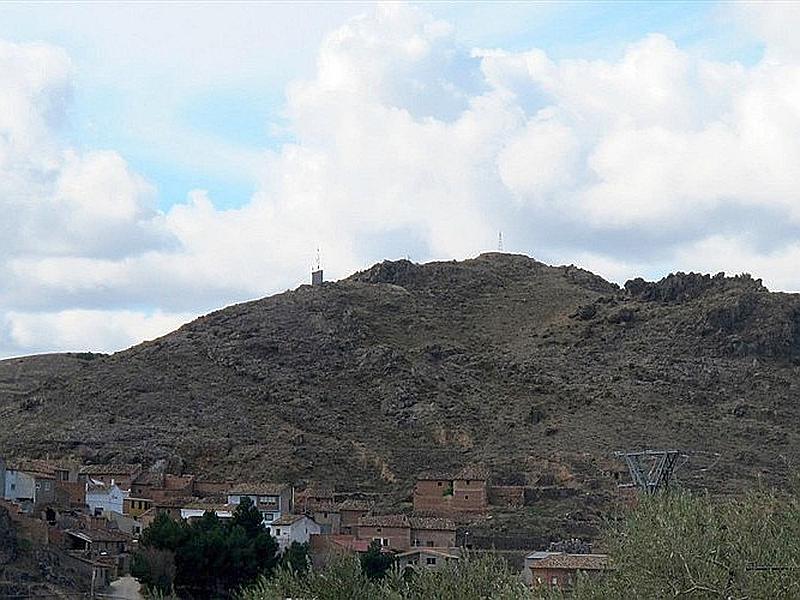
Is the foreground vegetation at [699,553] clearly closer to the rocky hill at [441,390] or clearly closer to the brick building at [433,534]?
the brick building at [433,534]

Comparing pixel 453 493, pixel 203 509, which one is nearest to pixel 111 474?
pixel 203 509

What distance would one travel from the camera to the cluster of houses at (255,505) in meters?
45.8

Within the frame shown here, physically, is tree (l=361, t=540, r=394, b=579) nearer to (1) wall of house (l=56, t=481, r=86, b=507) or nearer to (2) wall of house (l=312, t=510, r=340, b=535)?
(2) wall of house (l=312, t=510, r=340, b=535)

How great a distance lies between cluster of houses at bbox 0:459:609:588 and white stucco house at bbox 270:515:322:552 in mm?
39

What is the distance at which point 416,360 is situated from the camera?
79.6 metres

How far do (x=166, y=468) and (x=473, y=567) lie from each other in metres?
43.3

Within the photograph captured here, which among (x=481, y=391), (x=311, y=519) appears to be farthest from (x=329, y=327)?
(x=311, y=519)

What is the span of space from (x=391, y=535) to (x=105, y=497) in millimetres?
13001

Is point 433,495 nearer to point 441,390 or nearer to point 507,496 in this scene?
point 507,496

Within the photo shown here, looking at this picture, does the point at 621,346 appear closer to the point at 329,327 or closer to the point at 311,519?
the point at 329,327

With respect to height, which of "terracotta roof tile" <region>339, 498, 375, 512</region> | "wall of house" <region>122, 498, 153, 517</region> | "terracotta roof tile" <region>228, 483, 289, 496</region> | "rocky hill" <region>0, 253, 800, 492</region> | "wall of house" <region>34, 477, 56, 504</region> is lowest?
"terracotta roof tile" <region>339, 498, 375, 512</region>

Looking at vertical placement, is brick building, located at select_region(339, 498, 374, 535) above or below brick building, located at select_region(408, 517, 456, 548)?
above

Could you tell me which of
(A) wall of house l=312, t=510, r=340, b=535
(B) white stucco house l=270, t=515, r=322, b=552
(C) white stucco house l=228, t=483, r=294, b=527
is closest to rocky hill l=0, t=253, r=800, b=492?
(C) white stucco house l=228, t=483, r=294, b=527

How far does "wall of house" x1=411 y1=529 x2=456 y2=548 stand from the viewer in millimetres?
51803
